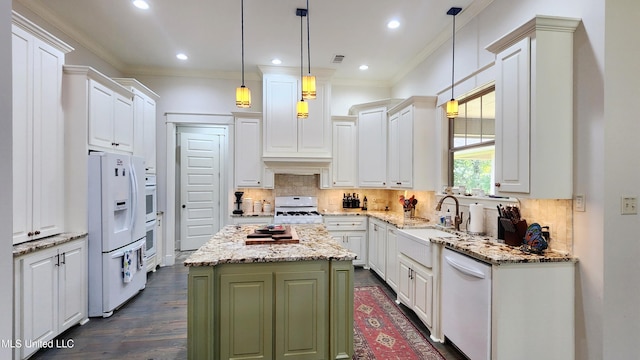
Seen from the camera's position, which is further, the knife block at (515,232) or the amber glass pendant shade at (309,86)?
the amber glass pendant shade at (309,86)

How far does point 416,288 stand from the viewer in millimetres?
2840

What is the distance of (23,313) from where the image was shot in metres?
2.17

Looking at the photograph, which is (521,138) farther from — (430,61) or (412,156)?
(430,61)

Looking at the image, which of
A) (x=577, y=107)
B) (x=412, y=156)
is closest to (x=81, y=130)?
(x=412, y=156)

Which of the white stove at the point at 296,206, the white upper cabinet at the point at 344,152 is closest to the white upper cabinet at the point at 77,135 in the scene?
the white stove at the point at 296,206

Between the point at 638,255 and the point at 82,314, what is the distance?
15.1 feet

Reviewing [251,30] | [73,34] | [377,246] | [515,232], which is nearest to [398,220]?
[377,246]

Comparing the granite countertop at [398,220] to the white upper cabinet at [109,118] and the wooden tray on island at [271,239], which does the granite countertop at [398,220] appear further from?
the white upper cabinet at [109,118]

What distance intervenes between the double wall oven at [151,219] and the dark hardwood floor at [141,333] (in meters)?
0.69

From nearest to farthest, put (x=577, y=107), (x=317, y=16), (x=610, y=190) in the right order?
(x=610, y=190) → (x=577, y=107) → (x=317, y=16)

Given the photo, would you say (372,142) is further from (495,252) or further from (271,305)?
(271,305)

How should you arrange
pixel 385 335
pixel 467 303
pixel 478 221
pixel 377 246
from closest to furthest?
pixel 467 303 → pixel 385 335 → pixel 478 221 → pixel 377 246

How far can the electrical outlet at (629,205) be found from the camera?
71.4 inches

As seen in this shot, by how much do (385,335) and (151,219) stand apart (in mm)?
A: 3552
